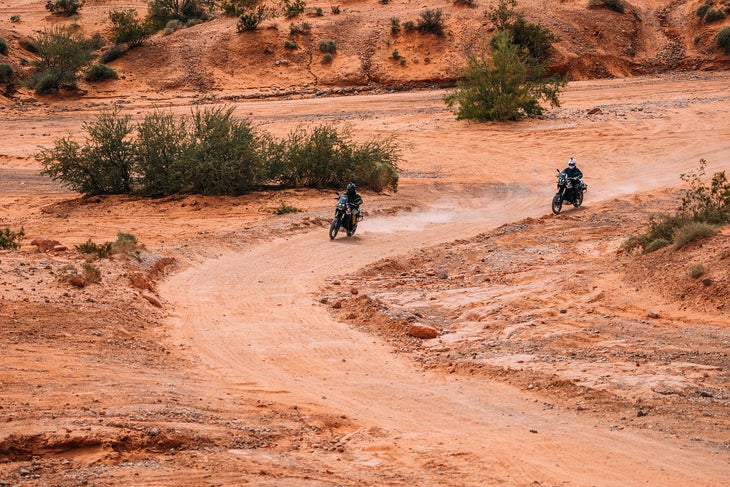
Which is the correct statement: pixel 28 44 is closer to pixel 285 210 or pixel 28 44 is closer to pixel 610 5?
pixel 610 5

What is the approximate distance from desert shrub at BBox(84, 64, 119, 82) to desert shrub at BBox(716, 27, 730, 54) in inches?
1307

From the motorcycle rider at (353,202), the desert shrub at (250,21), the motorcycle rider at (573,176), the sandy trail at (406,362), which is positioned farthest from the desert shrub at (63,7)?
the motorcycle rider at (353,202)

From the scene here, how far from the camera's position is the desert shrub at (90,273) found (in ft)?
54.4

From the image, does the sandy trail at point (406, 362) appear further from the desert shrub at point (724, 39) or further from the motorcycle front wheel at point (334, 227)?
the desert shrub at point (724, 39)

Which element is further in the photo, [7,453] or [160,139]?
[160,139]

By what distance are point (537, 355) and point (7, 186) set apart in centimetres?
2412

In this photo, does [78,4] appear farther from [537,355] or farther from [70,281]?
[537,355]

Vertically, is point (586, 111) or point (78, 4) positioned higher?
point (78, 4)

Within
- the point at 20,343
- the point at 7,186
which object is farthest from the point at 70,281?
the point at 7,186

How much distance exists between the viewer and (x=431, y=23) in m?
54.9

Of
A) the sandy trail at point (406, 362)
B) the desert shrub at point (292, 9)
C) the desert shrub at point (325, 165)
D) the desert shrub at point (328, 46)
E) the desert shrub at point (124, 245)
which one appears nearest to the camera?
the sandy trail at point (406, 362)

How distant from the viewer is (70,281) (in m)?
16.2

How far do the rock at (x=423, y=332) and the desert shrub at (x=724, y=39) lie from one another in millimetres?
44536

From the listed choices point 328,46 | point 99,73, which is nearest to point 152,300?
point 99,73
